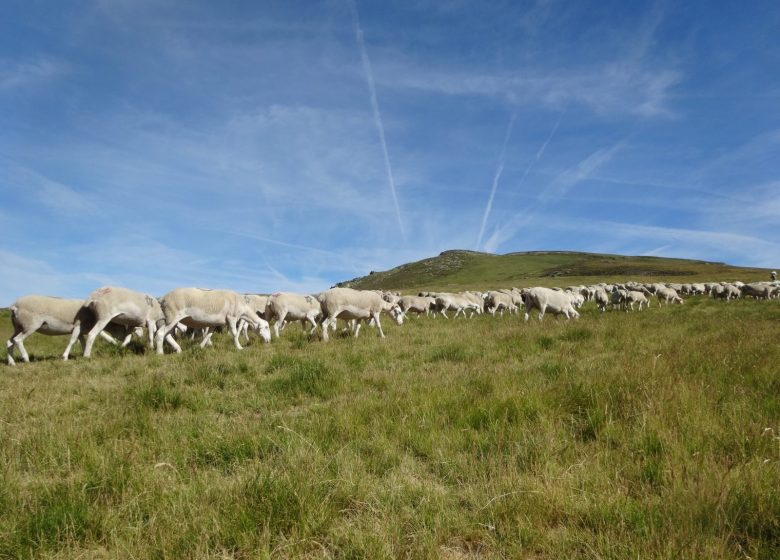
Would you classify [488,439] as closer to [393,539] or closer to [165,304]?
[393,539]

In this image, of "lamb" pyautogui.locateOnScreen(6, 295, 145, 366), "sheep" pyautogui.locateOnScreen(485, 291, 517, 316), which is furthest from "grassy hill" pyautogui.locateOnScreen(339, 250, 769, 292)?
"lamb" pyautogui.locateOnScreen(6, 295, 145, 366)

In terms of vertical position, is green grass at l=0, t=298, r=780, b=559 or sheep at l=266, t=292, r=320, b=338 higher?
sheep at l=266, t=292, r=320, b=338

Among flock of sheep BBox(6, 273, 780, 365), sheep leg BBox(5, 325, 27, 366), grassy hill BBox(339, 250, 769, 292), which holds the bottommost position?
sheep leg BBox(5, 325, 27, 366)

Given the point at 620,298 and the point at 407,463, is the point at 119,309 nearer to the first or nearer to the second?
the point at 407,463

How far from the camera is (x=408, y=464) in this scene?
4.24 m

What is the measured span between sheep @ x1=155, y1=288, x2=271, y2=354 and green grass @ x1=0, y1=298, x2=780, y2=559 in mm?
5306

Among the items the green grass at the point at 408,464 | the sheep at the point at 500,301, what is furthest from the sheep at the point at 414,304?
the green grass at the point at 408,464

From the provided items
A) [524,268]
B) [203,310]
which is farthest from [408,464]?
[524,268]

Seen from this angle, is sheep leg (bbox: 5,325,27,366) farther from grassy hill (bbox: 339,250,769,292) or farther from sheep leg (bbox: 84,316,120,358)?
grassy hill (bbox: 339,250,769,292)

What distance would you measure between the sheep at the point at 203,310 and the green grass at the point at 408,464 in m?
5.31

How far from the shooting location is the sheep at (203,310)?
13328 millimetres

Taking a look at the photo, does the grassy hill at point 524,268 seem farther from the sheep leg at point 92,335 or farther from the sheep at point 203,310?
the sheep leg at point 92,335

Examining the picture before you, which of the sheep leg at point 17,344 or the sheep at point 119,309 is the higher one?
the sheep at point 119,309

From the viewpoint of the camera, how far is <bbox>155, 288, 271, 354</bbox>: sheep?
1333 cm
